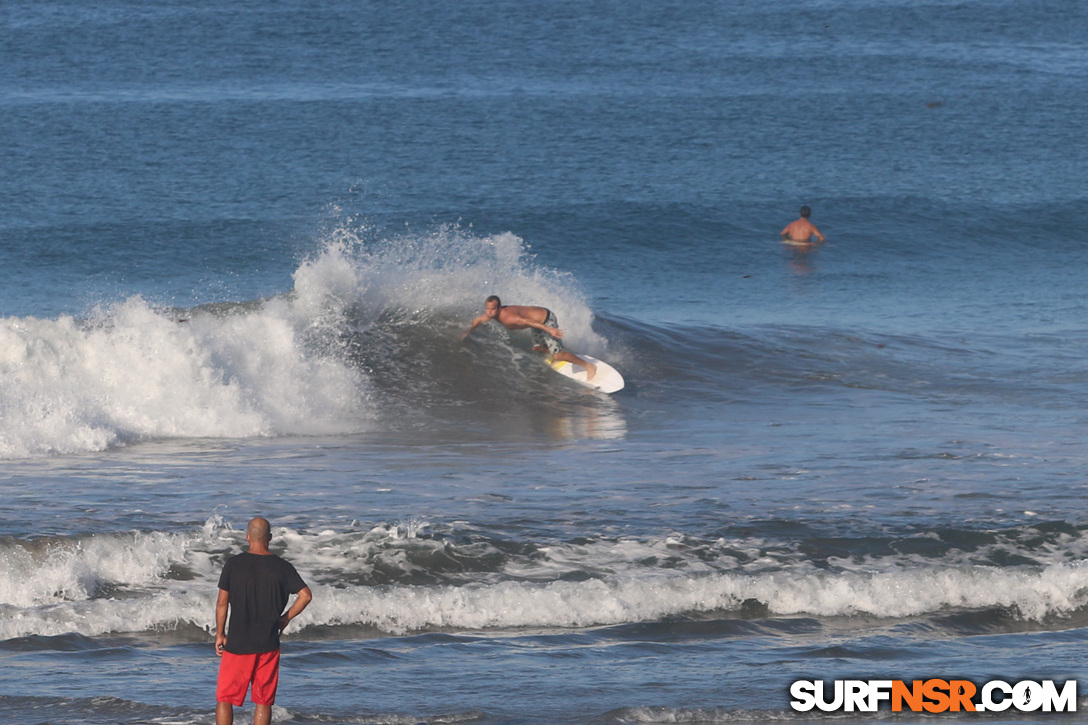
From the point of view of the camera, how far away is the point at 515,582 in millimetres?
8914

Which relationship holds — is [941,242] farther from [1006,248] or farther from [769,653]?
[769,653]

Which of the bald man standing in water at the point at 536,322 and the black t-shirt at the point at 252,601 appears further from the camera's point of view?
the bald man standing in water at the point at 536,322

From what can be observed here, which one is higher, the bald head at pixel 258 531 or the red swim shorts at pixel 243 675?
the bald head at pixel 258 531

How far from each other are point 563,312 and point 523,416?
3285mm

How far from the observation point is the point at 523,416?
15.3 meters

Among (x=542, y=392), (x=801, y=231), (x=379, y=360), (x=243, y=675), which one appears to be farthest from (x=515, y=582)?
(x=801, y=231)

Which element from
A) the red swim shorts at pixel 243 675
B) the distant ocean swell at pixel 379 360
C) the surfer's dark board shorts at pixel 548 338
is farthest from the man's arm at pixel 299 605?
the surfer's dark board shorts at pixel 548 338

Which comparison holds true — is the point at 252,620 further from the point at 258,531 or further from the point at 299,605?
the point at 258,531

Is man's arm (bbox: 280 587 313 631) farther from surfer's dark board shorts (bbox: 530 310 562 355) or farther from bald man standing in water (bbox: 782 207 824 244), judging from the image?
bald man standing in water (bbox: 782 207 824 244)

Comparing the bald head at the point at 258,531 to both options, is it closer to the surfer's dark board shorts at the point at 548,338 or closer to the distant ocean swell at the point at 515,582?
A: the distant ocean swell at the point at 515,582

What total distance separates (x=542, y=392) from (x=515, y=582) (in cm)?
743

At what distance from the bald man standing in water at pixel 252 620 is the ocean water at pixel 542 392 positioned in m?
0.68

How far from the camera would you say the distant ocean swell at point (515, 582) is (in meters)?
8.48

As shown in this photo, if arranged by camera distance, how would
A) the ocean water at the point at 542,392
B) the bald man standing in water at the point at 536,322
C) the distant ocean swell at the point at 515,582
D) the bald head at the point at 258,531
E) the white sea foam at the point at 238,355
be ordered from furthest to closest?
the bald man standing in water at the point at 536,322 < the white sea foam at the point at 238,355 < the distant ocean swell at the point at 515,582 < the ocean water at the point at 542,392 < the bald head at the point at 258,531
